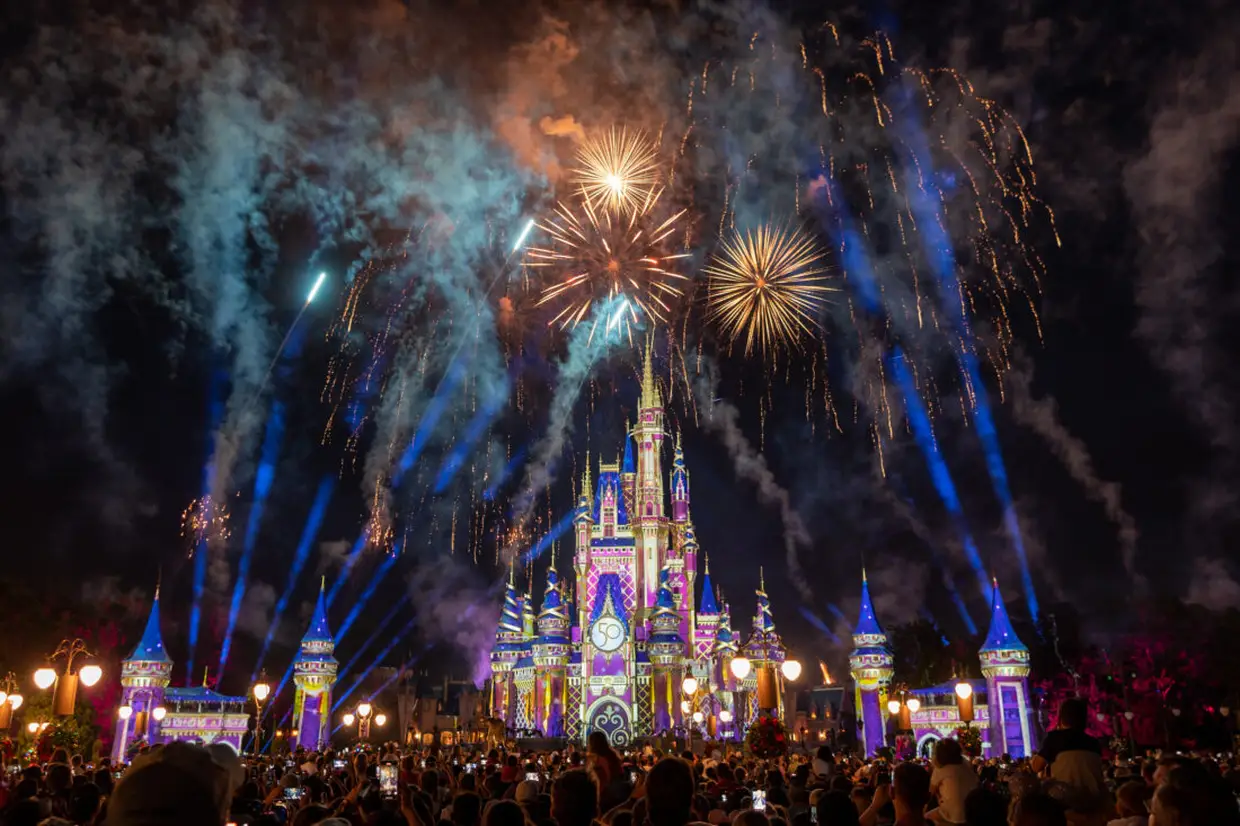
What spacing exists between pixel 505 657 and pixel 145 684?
30602 millimetres

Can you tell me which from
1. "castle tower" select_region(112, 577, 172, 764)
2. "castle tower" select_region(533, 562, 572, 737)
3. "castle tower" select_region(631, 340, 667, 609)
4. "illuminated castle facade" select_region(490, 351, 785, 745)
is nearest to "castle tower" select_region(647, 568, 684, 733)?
"illuminated castle facade" select_region(490, 351, 785, 745)

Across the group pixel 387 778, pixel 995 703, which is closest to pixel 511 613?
pixel 995 703

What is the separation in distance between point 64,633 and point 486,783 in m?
50.6

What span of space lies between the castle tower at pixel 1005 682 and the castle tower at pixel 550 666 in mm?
29914

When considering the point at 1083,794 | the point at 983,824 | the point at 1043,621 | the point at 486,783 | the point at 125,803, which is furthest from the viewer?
the point at 1043,621

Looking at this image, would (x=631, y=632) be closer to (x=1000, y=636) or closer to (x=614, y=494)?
(x=614, y=494)

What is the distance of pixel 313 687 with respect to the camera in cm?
5766

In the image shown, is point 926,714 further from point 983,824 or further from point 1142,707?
point 983,824

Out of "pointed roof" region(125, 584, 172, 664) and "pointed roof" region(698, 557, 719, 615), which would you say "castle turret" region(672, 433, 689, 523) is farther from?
"pointed roof" region(125, 584, 172, 664)

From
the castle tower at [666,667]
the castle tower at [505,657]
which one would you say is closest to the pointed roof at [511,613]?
the castle tower at [505,657]

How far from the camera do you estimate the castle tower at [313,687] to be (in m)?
56.6

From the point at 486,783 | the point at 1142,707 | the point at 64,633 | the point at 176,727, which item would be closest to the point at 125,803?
the point at 486,783

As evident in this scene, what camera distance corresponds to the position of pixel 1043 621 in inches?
2800

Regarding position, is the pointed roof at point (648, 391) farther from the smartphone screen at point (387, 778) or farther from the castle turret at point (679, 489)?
A: the smartphone screen at point (387, 778)
